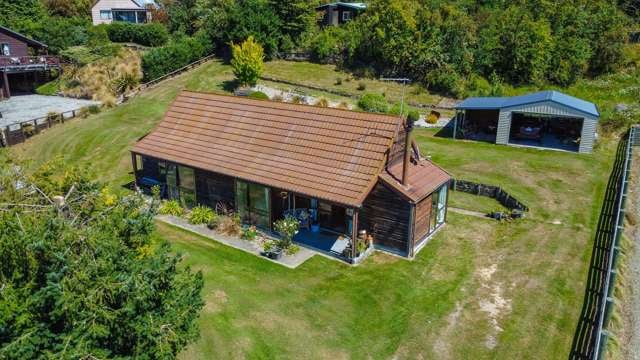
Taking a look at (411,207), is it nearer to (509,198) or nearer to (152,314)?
(509,198)

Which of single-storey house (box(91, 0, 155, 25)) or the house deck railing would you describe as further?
single-storey house (box(91, 0, 155, 25))

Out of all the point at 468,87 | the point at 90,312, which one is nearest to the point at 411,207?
the point at 90,312

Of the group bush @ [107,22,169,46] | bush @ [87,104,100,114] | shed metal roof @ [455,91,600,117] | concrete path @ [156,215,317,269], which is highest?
bush @ [107,22,169,46]

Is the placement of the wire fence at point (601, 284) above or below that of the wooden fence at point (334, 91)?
below

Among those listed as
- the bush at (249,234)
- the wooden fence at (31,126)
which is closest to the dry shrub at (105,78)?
the wooden fence at (31,126)

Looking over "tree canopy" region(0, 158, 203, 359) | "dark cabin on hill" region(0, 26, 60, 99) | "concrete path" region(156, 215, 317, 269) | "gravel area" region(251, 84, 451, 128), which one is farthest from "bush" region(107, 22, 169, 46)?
"tree canopy" region(0, 158, 203, 359)

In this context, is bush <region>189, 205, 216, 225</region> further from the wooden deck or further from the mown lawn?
the wooden deck

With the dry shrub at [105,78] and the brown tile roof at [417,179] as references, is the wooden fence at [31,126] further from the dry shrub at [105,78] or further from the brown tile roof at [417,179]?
the brown tile roof at [417,179]

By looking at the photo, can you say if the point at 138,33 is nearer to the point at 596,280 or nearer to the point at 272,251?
the point at 272,251
